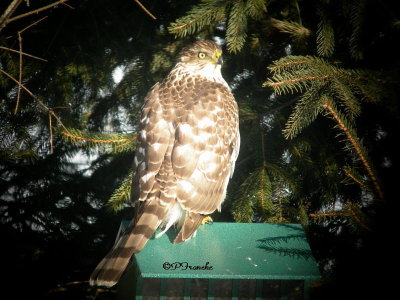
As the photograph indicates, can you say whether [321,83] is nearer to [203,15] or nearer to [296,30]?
[296,30]

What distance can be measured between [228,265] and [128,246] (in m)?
0.50

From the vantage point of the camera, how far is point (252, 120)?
3.01 meters

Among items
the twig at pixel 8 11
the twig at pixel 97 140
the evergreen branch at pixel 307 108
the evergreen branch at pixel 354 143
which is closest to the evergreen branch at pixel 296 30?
the evergreen branch at pixel 307 108

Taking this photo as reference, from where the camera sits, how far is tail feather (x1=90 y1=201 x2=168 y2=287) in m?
1.88

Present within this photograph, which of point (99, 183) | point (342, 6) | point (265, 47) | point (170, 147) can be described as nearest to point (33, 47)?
point (99, 183)

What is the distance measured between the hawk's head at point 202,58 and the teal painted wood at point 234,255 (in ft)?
3.60

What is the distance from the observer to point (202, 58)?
2.73 metres

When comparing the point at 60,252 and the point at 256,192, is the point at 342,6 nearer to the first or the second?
the point at 256,192

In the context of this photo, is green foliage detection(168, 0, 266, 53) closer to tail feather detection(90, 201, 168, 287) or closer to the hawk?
the hawk

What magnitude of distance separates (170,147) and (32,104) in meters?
1.31

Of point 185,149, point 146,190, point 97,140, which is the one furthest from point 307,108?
point 97,140

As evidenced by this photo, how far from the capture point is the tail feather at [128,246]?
1875 mm

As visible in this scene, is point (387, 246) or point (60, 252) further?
point (60, 252)

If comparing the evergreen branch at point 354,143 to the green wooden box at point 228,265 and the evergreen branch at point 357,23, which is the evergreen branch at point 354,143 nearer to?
the green wooden box at point 228,265
